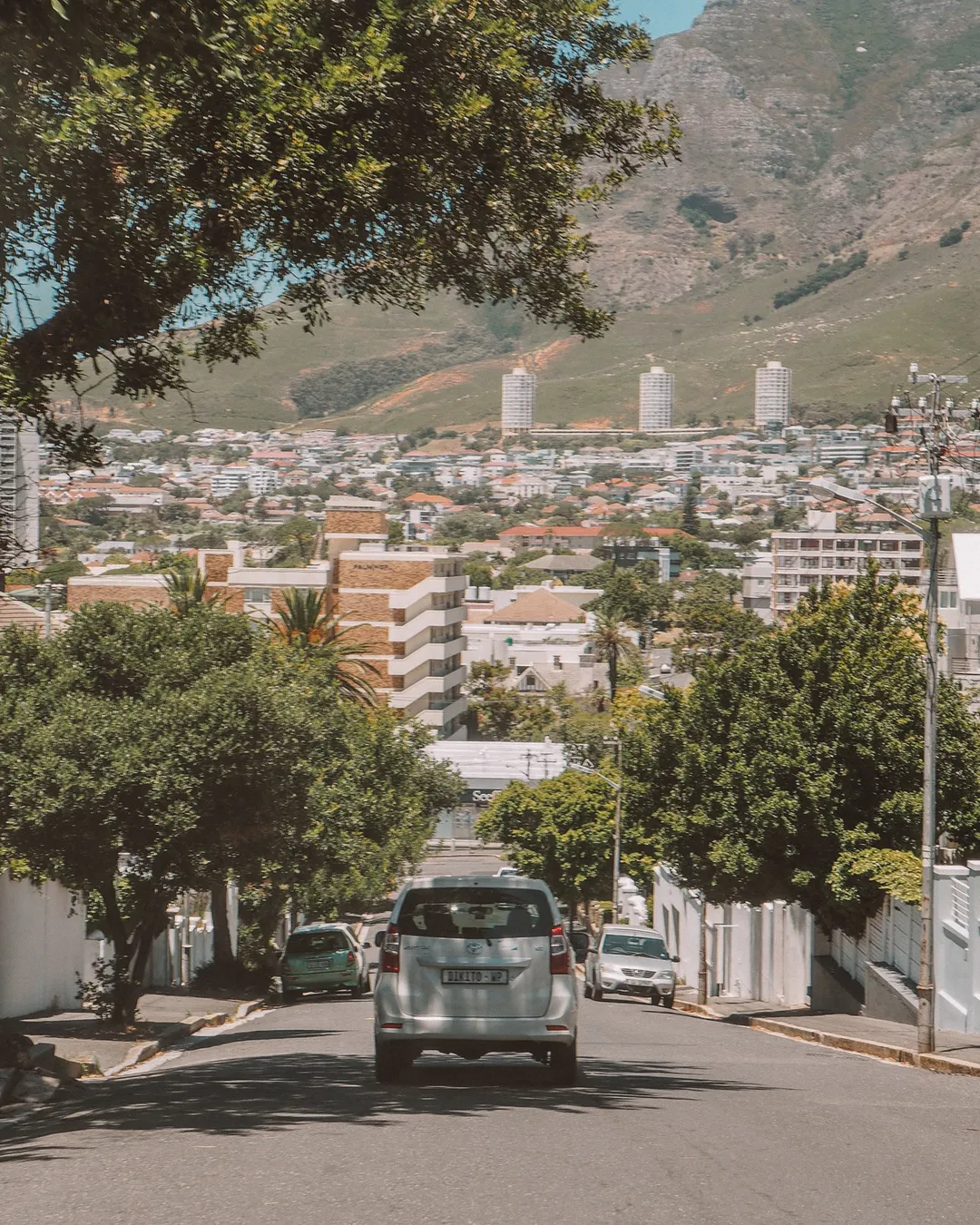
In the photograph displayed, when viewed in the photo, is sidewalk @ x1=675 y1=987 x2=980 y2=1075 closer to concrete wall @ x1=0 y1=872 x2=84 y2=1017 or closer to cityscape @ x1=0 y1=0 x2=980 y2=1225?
cityscape @ x1=0 y1=0 x2=980 y2=1225

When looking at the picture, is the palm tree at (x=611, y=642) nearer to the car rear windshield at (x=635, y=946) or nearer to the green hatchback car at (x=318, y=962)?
the car rear windshield at (x=635, y=946)

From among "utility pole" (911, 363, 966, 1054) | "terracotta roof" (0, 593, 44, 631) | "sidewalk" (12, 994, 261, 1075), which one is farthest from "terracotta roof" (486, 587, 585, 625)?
"utility pole" (911, 363, 966, 1054)

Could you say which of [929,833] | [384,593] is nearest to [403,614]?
[384,593]

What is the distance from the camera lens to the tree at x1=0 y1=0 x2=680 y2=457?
Answer: 33.1 ft

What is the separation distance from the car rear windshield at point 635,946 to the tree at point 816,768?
531 cm

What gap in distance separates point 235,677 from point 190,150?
12.0 meters

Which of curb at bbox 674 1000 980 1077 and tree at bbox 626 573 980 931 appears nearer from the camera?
curb at bbox 674 1000 980 1077

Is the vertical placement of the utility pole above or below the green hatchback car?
above

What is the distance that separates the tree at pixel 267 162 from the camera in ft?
33.1

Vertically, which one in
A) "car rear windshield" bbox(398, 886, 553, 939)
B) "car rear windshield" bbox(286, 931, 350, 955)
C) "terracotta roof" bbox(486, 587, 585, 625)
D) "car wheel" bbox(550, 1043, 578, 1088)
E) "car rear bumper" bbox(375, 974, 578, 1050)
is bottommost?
"car rear windshield" bbox(286, 931, 350, 955)

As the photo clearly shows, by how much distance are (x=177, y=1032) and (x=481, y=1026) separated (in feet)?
35.6

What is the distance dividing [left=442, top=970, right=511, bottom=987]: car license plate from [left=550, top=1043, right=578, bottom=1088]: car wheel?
0.86 meters

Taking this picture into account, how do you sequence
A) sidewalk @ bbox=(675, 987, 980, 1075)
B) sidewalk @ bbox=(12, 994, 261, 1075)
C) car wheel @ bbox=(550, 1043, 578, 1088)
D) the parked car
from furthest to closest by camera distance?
the parked car < sidewalk @ bbox=(675, 987, 980, 1075) < sidewalk @ bbox=(12, 994, 261, 1075) < car wheel @ bbox=(550, 1043, 578, 1088)

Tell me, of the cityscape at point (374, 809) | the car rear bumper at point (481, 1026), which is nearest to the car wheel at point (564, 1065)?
the cityscape at point (374, 809)
